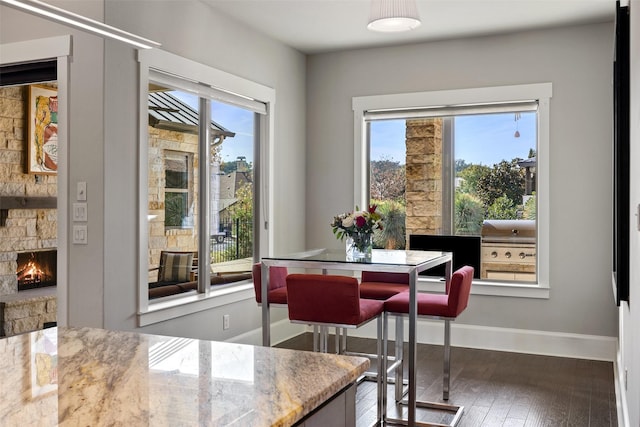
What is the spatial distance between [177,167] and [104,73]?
3.13 feet

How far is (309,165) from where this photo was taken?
5.96m

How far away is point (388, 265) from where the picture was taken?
10.8ft

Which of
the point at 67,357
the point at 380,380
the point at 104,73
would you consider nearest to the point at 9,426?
the point at 67,357

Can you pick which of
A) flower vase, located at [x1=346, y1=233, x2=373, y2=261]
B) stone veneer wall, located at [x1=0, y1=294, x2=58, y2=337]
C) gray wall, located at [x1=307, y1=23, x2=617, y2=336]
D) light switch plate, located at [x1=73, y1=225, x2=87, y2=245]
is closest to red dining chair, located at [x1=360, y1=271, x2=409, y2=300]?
flower vase, located at [x1=346, y1=233, x2=373, y2=261]

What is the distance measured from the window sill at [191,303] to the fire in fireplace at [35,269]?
178 cm

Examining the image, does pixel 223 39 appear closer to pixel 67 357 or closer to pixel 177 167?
pixel 177 167

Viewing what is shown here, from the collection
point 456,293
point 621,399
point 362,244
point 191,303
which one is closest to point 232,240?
point 191,303

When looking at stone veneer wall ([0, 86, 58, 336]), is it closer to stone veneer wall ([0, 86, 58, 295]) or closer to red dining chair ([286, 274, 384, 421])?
stone veneer wall ([0, 86, 58, 295])

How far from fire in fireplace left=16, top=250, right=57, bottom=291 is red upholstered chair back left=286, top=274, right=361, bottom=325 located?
3029 millimetres

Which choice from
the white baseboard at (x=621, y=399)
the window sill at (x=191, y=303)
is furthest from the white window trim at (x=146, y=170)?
the white baseboard at (x=621, y=399)

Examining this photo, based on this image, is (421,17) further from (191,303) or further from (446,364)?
(191,303)

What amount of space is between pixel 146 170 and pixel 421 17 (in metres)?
2.45

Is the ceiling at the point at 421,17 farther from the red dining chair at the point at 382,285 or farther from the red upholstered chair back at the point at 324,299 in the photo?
the red upholstered chair back at the point at 324,299

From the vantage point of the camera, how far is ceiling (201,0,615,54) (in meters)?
4.43
